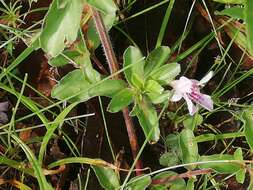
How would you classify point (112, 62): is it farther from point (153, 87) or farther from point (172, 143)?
point (172, 143)

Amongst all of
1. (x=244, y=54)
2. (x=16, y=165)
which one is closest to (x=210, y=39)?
(x=244, y=54)

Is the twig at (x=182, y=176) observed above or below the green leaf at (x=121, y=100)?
below

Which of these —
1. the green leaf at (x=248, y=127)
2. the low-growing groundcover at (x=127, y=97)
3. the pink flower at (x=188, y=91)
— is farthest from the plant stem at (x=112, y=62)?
the green leaf at (x=248, y=127)

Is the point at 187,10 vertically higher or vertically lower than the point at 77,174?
higher

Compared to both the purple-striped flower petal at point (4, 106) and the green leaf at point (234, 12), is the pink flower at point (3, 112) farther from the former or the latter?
the green leaf at point (234, 12)

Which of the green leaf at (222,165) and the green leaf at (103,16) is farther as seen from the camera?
the green leaf at (222,165)

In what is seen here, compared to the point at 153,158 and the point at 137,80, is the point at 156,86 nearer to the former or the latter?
the point at 137,80
